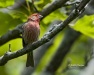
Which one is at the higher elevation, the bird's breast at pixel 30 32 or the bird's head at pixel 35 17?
the bird's head at pixel 35 17

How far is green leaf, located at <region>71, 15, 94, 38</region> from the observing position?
4.50 meters

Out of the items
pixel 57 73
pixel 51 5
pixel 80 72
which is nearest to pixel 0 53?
pixel 51 5

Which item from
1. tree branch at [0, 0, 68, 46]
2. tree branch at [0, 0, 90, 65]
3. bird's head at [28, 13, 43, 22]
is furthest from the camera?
bird's head at [28, 13, 43, 22]

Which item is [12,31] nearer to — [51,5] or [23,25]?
[23,25]

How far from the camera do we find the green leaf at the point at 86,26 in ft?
14.8

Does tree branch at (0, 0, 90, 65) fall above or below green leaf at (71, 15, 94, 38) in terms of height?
above

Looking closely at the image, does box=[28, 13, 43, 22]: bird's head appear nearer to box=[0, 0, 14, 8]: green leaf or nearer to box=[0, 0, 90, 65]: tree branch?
box=[0, 0, 14, 8]: green leaf

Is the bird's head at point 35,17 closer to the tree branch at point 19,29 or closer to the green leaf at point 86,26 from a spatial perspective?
the tree branch at point 19,29

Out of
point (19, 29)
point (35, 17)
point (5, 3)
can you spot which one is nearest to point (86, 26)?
point (35, 17)

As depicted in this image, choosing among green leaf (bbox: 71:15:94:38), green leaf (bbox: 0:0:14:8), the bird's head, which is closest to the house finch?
the bird's head

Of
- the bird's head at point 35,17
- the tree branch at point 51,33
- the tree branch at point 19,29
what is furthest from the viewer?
the bird's head at point 35,17

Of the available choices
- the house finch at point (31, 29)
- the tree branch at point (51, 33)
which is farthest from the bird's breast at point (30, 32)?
the tree branch at point (51, 33)

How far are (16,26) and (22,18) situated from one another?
0.17 metres

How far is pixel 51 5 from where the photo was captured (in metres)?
4.95
